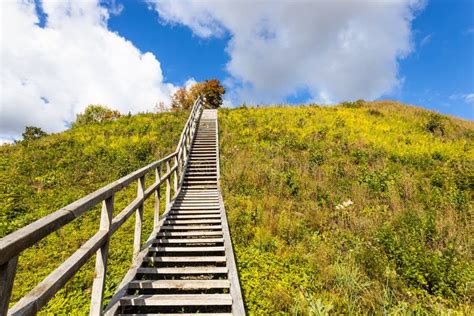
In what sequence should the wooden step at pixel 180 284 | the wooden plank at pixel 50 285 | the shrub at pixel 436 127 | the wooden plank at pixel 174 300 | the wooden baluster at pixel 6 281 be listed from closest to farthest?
1. the wooden baluster at pixel 6 281
2. the wooden plank at pixel 50 285
3. the wooden plank at pixel 174 300
4. the wooden step at pixel 180 284
5. the shrub at pixel 436 127

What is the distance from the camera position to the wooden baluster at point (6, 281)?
66.7 inches

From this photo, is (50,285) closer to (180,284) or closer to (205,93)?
(180,284)

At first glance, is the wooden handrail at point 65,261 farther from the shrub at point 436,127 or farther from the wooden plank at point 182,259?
the shrub at point 436,127

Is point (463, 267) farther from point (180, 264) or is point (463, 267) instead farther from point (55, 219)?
point (55, 219)

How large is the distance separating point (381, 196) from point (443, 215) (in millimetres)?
2074

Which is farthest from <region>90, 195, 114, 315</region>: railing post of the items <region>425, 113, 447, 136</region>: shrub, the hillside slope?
<region>425, 113, 447, 136</region>: shrub

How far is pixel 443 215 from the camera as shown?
25.2ft

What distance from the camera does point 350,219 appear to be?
25.1 ft

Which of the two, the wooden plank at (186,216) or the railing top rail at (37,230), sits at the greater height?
the railing top rail at (37,230)

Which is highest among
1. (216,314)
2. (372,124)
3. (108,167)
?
(372,124)

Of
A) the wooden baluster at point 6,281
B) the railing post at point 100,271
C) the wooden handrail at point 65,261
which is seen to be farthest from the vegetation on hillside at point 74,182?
the wooden baluster at point 6,281

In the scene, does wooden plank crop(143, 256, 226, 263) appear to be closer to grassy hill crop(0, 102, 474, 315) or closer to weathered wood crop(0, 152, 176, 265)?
grassy hill crop(0, 102, 474, 315)

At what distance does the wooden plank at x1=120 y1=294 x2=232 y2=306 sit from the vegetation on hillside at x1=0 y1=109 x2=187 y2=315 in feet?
3.17

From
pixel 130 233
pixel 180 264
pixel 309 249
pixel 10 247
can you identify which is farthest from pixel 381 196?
pixel 10 247
